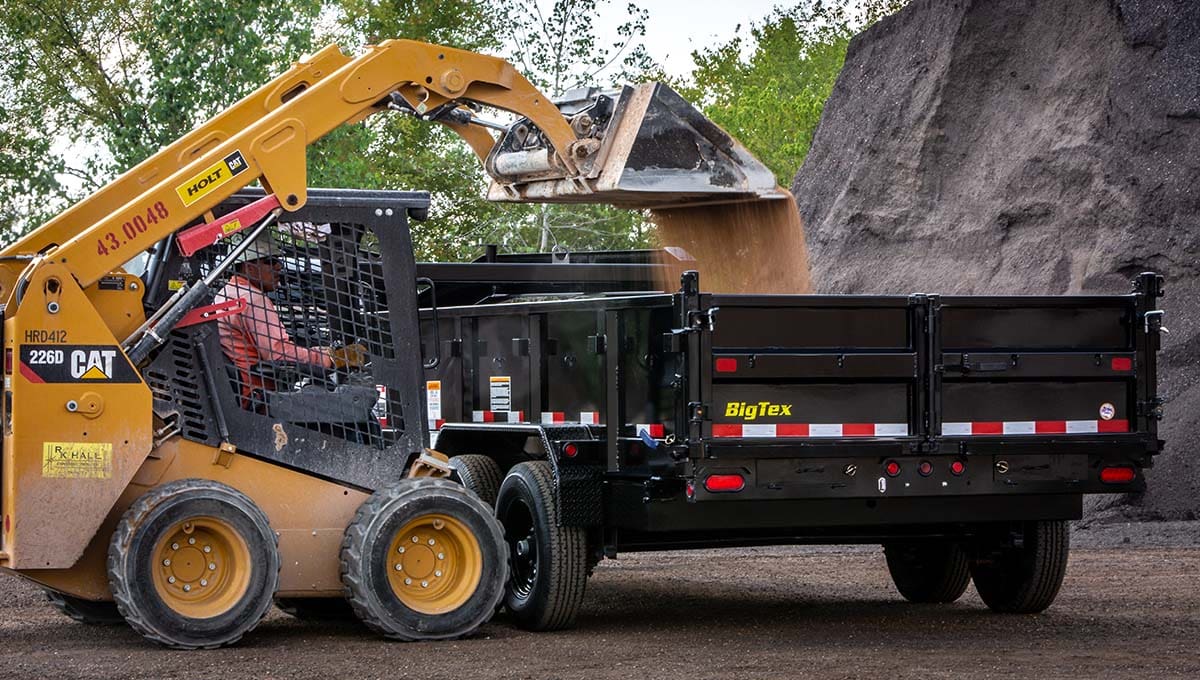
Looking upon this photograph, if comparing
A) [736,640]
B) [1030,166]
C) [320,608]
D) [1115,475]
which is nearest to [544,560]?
[736,640]

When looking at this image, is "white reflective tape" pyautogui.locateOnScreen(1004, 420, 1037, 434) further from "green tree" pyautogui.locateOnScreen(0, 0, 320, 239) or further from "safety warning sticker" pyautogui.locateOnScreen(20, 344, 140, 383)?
"green tree" pyautogui.locateOnScreen(0, 0, 320, 239)

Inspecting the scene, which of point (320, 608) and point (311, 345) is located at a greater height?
point (311, 345)

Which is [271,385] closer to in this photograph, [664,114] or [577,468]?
[577,468]

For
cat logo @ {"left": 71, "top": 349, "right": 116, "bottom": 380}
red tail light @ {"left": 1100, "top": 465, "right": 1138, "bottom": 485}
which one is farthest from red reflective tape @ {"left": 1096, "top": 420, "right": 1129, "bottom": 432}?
cat logo @ {"left": 71, "top": 349, "right": 116, "bottom": 380}

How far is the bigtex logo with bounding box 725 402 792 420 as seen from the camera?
29.7ft

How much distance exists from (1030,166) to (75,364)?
14037 millimetres

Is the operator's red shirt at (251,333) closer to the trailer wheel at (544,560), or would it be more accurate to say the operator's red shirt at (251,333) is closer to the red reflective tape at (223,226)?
the red reflective tape at (223,226)

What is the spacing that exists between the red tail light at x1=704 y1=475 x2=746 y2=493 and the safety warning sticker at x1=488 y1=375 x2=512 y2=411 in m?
2.28

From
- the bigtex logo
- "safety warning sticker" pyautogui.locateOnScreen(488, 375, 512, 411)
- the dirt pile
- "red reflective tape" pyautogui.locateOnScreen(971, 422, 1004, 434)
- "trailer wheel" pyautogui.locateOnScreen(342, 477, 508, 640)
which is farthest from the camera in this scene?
the dirt pile

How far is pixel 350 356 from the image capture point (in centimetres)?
965

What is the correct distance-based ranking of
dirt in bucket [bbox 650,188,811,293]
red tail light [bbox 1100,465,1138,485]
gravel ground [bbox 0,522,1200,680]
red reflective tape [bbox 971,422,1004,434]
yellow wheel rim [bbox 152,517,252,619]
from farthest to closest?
dirt in bucket [bbox 650,188,811,293]
red tail light [bbox 1100,465,1138,485]
red reflective tape [bbox 971,422,1004,434]
yellow wheel rim [bbox 152,517,252,619]
gravel ground [bbox 0,522,1200,680]

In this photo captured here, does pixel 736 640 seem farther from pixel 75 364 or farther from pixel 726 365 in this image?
pixel 75 364

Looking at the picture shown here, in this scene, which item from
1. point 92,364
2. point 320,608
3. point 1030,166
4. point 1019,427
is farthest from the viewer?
point 1030,166

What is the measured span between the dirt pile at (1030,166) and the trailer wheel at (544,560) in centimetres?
848
